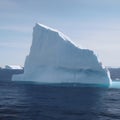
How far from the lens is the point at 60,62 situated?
2381 inches

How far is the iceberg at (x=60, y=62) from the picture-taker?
58.8 m

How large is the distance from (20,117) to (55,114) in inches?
135

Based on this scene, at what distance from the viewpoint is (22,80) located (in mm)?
69250

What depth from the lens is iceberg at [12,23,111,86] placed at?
2314 inches

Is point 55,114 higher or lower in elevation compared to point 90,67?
lower

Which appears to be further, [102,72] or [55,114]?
[102,72]

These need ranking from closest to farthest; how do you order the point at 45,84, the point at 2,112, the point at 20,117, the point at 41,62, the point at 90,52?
the point at 20,117 → the point at 2,112 → the point at 90,52 → the point at 41,62 → the point at 45,84

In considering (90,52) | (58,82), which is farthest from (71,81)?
(90,52)

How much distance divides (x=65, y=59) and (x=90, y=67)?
16.7 ft

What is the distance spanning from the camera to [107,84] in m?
60.0

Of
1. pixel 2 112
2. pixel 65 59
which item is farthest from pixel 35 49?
pixel 2 112

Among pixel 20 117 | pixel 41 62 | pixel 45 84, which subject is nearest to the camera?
pixel 20 117

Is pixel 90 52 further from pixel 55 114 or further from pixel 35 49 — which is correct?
pixel 55 114

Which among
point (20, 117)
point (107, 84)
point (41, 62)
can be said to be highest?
point (41, 62)
